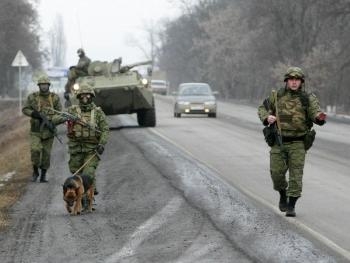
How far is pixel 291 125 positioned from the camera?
33.0 feet

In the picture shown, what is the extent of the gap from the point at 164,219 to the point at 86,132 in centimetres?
181

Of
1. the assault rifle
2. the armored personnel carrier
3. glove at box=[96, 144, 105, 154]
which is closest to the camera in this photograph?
the assault rifle

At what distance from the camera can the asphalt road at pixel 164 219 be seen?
800 cm

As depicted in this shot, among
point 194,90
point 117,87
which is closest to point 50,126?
point 117,87

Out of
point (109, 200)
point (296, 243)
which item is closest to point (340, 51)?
point (109, 200)

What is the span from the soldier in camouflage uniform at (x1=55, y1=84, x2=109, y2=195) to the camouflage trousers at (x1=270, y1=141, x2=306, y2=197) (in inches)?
91.6

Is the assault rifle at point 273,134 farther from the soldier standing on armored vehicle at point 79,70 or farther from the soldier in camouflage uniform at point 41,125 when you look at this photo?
the soldier standing on armored vehicle at point 79,70

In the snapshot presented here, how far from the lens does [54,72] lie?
93.1m

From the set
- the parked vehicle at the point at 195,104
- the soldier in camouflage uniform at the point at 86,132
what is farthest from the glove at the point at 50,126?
the parked vehicle at the point at 195,104

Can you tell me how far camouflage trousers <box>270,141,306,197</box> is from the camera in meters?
10.0

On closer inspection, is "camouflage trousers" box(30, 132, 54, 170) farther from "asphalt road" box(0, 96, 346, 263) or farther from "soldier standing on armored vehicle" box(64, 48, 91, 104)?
"soldier standing on armored vehicle" box(64, 48, 91, 104)

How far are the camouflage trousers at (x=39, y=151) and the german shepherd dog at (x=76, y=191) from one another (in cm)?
376

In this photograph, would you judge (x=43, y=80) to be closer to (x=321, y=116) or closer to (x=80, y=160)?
(x=80, y=160)

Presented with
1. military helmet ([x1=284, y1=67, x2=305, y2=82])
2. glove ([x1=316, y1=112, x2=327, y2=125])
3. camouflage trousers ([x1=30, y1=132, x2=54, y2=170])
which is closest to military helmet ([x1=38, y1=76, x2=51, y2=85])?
camouflage trousers ([x1=30, y1=132, x2=54, y2=170])
